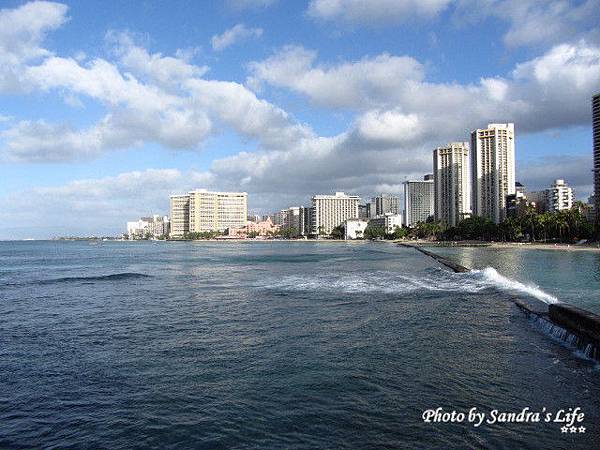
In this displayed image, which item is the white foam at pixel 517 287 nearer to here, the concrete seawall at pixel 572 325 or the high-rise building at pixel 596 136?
the concrete seawall at pixel 572 325

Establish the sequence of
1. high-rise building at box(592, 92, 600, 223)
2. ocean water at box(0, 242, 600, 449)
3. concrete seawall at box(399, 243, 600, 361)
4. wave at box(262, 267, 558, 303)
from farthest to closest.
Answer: high-rise building at box(592, 92, 600, 223)
wave at box(262, 267, 558, 303)
concrete seawall at box(399, 243, 600, 361)
ocean water at box(0, 242, 600, 449)

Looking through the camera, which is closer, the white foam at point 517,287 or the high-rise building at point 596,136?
the white foam at point 517,287

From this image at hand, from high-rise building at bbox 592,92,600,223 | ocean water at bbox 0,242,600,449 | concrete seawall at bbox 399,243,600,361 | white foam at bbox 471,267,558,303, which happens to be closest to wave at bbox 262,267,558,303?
white foam at bbox 471,267,558,303

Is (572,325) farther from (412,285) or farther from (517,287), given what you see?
(412,285)

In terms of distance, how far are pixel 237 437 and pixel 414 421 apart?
12.8ft

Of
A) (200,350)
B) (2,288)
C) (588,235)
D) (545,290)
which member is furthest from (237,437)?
(588,235)

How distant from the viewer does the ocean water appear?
9.61 m

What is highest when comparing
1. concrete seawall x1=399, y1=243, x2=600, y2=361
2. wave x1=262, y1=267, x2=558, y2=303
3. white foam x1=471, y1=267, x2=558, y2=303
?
concrete seawall x1=399, y1=243, x2=600, y2=361

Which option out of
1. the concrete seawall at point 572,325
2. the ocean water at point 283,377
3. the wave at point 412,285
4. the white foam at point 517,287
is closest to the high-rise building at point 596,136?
the white foam at point 517,287

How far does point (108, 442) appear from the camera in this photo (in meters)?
9.35

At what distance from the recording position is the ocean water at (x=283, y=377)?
Answer: 9.61m

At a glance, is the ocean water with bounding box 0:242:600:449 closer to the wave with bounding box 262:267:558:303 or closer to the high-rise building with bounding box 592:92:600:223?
the wave with bounding box 262:267:558:303

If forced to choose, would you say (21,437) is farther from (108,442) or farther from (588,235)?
(588,235)

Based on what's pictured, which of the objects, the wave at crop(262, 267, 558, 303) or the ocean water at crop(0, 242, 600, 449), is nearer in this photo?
the ocean water at crop(0, 242, 600, 449)
